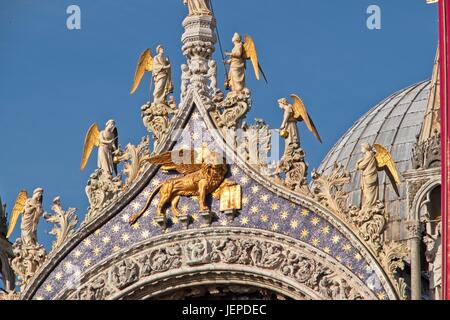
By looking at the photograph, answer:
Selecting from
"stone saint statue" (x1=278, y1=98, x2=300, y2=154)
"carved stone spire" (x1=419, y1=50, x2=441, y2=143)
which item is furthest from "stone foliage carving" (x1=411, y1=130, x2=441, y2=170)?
"stone saint statue" (x1=278, y1=98, x2=300, y2=154)

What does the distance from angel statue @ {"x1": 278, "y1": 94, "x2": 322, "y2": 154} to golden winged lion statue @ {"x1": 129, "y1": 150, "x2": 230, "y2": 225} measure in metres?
0.89

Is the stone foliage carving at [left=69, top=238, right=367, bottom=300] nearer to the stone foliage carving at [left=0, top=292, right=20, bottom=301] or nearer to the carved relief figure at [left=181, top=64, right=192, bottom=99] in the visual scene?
the stone foliage carving at [left=0, top=292, right=20, bottom=301]

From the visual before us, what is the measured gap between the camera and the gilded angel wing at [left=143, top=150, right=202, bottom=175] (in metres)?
28.3

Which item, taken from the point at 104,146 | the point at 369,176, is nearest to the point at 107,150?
the point at 104,146

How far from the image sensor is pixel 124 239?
2841 cm

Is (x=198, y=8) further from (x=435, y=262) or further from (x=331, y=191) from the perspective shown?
(x=435, y=262)

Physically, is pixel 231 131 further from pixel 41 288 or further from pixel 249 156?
pixel 41 288

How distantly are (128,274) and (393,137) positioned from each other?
856cm

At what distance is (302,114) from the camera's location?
91.9ft

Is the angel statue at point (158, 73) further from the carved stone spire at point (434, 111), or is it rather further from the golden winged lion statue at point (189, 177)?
the carved stone spire at point (434, 111)

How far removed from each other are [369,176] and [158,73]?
130 inches

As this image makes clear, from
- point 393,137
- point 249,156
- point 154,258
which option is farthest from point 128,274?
point 393,137

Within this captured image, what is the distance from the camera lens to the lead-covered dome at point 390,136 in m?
34.3
